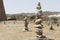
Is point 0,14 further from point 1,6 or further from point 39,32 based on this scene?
point 39,32

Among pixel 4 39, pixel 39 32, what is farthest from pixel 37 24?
pixel 4 39

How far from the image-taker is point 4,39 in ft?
74.2

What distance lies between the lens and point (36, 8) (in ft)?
59.9

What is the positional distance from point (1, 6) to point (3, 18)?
4.29 meters

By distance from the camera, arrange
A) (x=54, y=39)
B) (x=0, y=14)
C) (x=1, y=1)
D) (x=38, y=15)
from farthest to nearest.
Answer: (x=1, y=1) < (x=0, y=14) < (x=54, y=39) < (x=38, y=15)

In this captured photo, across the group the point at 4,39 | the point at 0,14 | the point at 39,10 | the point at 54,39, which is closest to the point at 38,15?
the point at 39,10

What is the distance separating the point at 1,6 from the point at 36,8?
45.3 m

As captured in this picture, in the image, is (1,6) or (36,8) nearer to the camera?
(36,8)

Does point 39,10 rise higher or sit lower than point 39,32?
higher

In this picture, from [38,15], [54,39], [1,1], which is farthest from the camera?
[1,1]

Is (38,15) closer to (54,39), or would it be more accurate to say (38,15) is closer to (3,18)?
(54,39)

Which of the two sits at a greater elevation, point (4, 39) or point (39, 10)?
point (39, 10)

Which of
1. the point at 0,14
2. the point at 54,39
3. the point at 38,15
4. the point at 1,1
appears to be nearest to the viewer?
the point at 38,15

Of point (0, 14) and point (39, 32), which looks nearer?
point (39, 32)
